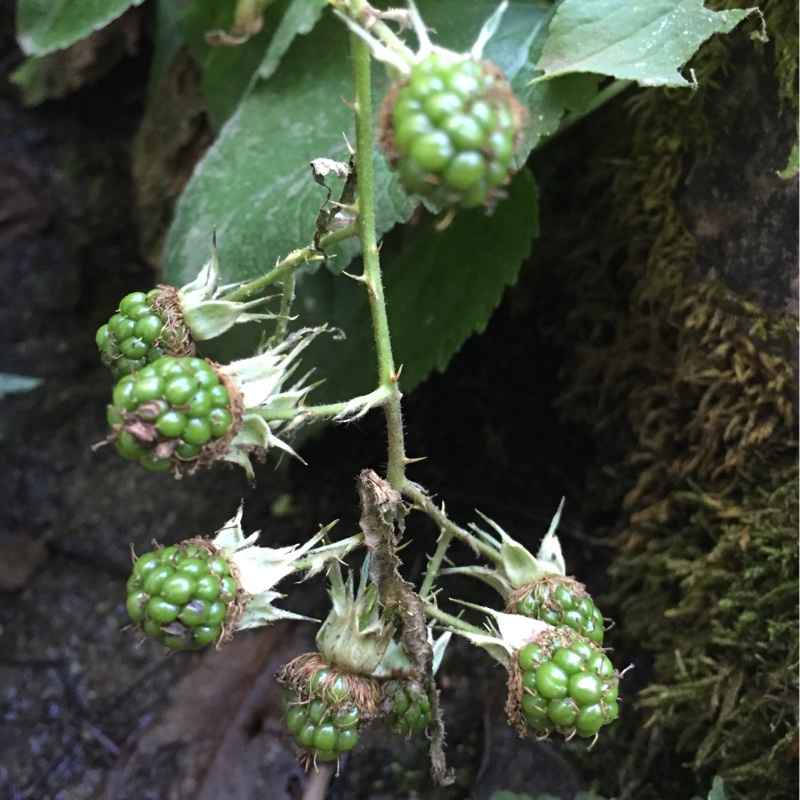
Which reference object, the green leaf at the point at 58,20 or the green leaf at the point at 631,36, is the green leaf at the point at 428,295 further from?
the green leaf at the point at 58,20

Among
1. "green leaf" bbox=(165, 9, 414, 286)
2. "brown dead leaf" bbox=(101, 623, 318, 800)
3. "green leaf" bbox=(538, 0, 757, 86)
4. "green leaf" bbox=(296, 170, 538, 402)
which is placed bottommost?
"brown dead leaf" bbox=(101, 623, 318, 800)

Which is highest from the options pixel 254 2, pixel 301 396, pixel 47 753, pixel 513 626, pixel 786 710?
pixel 254 2

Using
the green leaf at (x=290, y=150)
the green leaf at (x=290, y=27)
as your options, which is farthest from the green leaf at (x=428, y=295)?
the green leaf at (x=290, y=27)

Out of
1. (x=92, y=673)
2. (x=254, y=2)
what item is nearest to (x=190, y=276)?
(x=254, y=2)

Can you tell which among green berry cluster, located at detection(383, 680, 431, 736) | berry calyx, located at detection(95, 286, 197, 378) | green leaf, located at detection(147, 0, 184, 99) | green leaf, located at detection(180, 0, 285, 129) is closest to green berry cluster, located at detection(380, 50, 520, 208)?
berry calyx, located at detection(95, 286, 197, 378)

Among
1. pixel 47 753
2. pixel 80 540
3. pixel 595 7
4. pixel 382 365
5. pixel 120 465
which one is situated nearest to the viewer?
pixel 382 365

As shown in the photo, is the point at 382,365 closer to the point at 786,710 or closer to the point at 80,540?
the point at 786,710

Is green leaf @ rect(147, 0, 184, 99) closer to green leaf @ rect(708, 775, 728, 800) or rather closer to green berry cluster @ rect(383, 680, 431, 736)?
green berry cluster @ rect(383, 680, 431, 736)
